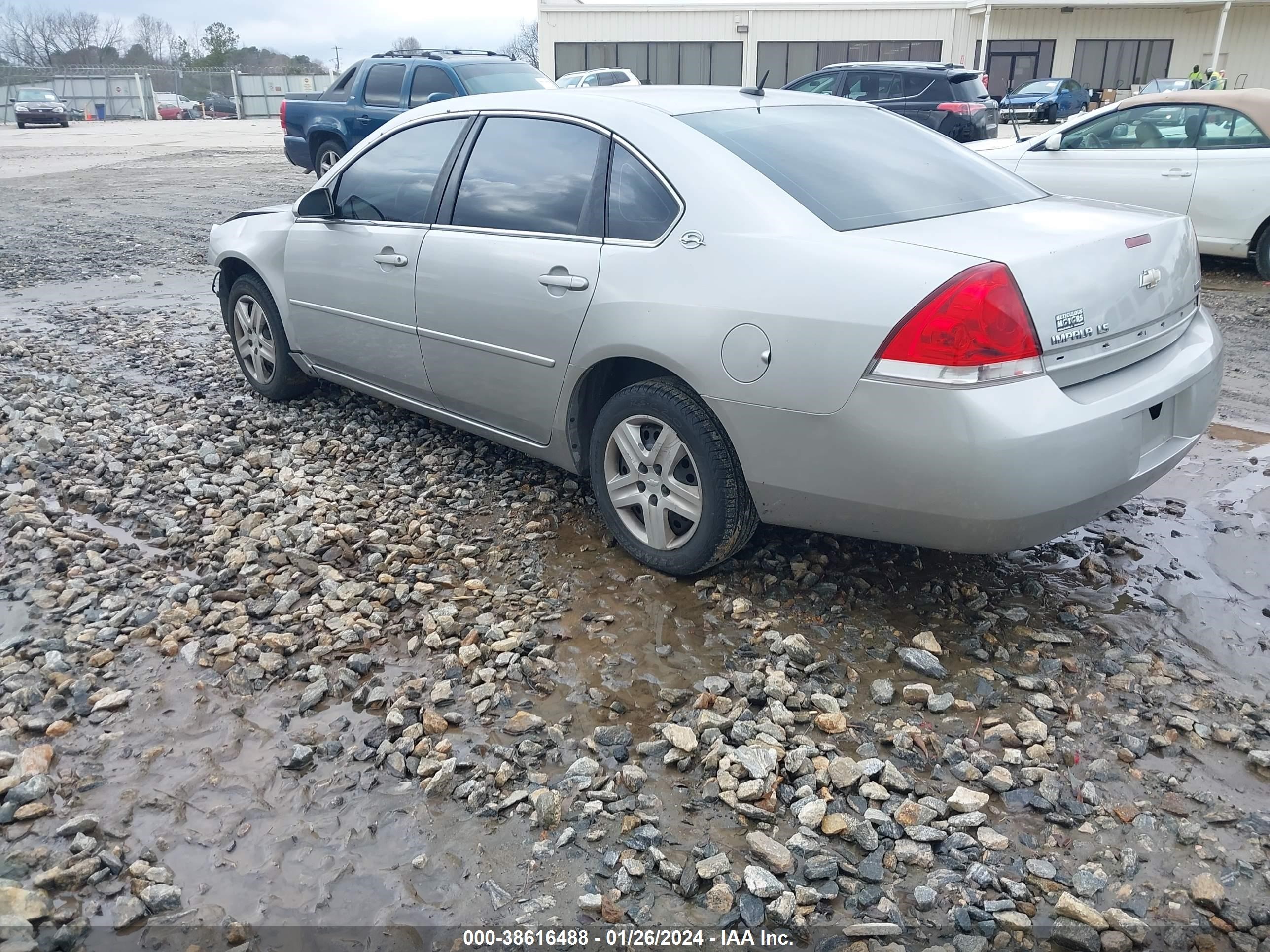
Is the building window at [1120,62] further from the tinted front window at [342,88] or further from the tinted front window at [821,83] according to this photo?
the tinted front window at [342,88]

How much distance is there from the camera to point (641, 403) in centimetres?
348

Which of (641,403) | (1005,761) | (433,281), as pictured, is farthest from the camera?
(433,281)

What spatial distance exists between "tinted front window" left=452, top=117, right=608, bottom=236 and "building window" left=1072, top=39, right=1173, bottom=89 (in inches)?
1551

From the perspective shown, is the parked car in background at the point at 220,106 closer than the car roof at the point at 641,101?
A: No

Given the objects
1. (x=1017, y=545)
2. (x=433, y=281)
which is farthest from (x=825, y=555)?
(x=433, y=281)

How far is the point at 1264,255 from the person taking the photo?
803cm

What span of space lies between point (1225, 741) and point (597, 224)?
8.61ft

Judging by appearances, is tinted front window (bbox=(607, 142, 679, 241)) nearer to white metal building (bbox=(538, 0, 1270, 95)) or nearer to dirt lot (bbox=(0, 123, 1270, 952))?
dirt lot (bbox=(0, 123, 1270, 952))

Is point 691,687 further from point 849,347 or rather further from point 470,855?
point 849,347

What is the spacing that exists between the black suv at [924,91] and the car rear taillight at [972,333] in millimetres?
13732

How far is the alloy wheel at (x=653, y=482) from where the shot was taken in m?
3.48

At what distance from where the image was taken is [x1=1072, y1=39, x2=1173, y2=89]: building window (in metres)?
36.9

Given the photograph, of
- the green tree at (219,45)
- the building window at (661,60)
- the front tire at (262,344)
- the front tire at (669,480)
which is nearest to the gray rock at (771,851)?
the front tire at (669,480)

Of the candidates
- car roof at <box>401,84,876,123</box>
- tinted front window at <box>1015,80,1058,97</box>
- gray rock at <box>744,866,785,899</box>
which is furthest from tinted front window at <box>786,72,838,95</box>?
tinted front window at <box>1015,80,1058,97</box>
